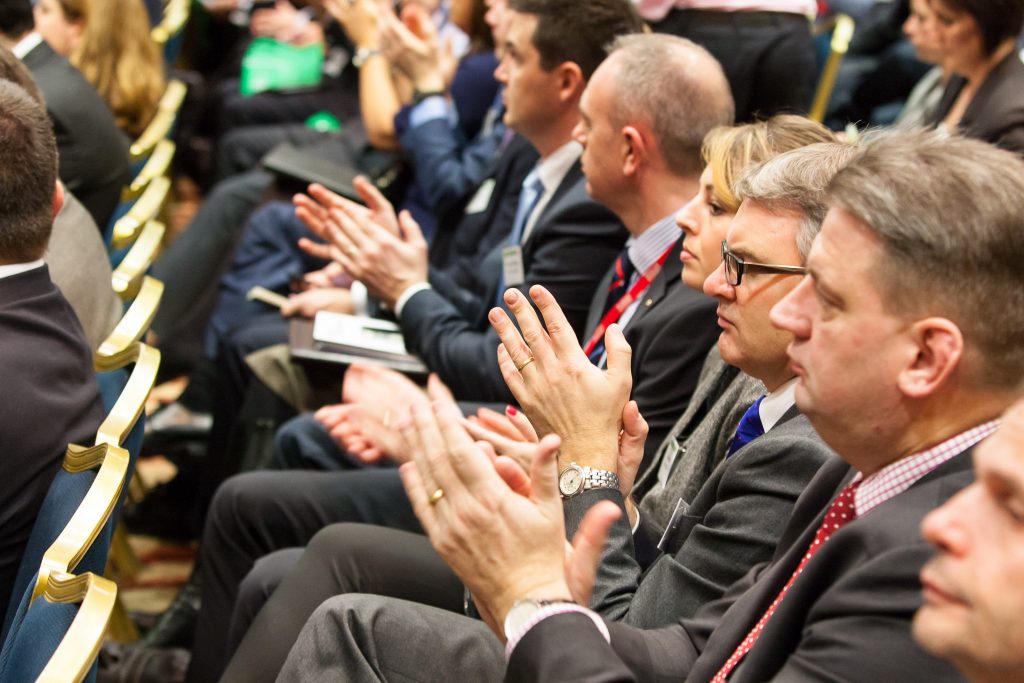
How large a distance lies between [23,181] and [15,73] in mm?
709

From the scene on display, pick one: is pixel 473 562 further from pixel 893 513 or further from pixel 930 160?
pixel 930 160

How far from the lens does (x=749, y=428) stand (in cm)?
172

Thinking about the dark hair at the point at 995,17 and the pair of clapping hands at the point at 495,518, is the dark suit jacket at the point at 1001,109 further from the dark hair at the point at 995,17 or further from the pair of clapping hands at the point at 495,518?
the pair of clapping hands at the point at 495,518

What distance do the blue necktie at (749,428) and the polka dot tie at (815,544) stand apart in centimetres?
37

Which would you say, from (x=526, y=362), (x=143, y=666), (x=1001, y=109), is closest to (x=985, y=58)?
(x=1001, y=109)

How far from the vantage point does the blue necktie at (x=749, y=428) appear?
1712mm

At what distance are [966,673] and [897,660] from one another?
4.0 inches

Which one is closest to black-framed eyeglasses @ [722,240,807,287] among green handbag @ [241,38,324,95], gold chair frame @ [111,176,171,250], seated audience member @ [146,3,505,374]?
gold chair frame @ [111,176,171,250]

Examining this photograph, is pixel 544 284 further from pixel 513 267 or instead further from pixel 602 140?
pixel 602 140

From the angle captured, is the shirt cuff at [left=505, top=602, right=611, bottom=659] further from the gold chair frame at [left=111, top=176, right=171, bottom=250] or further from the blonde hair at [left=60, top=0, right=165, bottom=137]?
the blonde hair at [left=60, top=0, right=165, bottom=137]

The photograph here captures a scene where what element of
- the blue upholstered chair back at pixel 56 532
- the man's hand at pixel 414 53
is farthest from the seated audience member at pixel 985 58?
the blue upholstered chair back at pixel 56 532

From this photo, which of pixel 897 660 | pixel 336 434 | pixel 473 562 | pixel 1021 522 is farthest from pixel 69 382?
pixel 1021 522

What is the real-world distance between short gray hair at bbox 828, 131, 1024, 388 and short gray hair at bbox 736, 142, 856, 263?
0.41 meters

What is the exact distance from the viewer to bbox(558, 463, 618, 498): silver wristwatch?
167 cm
